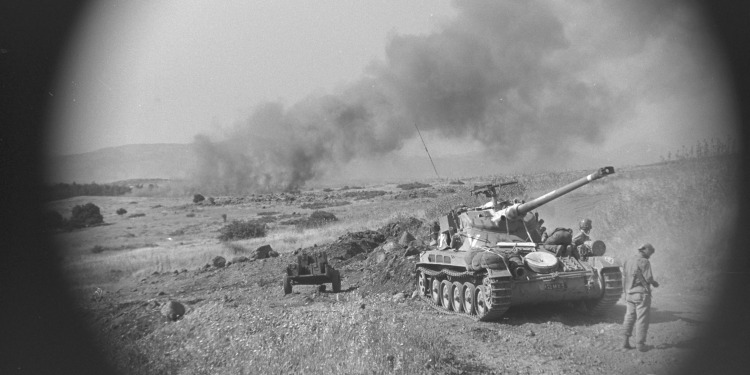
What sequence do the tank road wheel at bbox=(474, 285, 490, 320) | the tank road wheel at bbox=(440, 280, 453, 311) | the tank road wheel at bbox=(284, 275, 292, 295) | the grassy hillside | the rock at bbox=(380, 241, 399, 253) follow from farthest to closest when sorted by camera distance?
the rock at bbox=(380, 241, 399, 253) < the tank road wheel at bbox=(284, 275, 292, 295) < the tank road wheel at bbox=(440, 280, 453, 311) < the tank road wheel at bbox=(474, 285, 490, 320) < the grassy hillside

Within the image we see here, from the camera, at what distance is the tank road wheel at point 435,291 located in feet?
40.3

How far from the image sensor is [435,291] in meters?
12.5

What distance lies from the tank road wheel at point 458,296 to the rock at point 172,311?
5.89 metres

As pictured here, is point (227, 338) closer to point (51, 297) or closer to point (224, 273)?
point (51, 297)

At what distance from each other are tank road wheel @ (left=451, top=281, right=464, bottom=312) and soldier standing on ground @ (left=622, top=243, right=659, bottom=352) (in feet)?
12.0

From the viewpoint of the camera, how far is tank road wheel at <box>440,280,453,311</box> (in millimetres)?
11564

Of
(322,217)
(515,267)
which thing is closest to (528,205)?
(515,267)

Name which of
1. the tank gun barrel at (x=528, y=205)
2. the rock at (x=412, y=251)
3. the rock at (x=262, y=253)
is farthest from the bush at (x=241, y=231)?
the tank gun barrel at (x=528, y=205)

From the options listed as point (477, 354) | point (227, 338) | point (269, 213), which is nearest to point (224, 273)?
point (227, 338)

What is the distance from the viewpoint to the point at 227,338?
9.42 m

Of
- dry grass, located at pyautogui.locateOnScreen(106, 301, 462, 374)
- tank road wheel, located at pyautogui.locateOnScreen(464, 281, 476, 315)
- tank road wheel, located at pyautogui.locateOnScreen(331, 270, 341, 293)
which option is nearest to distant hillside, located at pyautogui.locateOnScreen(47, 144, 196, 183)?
tank road wheel, located at pyautogui.locateOnScreen(331, 270, 341, 293)

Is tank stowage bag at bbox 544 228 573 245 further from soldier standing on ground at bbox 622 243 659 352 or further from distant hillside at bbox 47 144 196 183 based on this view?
distant hillside at bbox 47 144 196 183

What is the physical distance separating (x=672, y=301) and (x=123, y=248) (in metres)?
24.2

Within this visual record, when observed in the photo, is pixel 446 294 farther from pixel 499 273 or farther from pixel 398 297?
pixel 499 273
